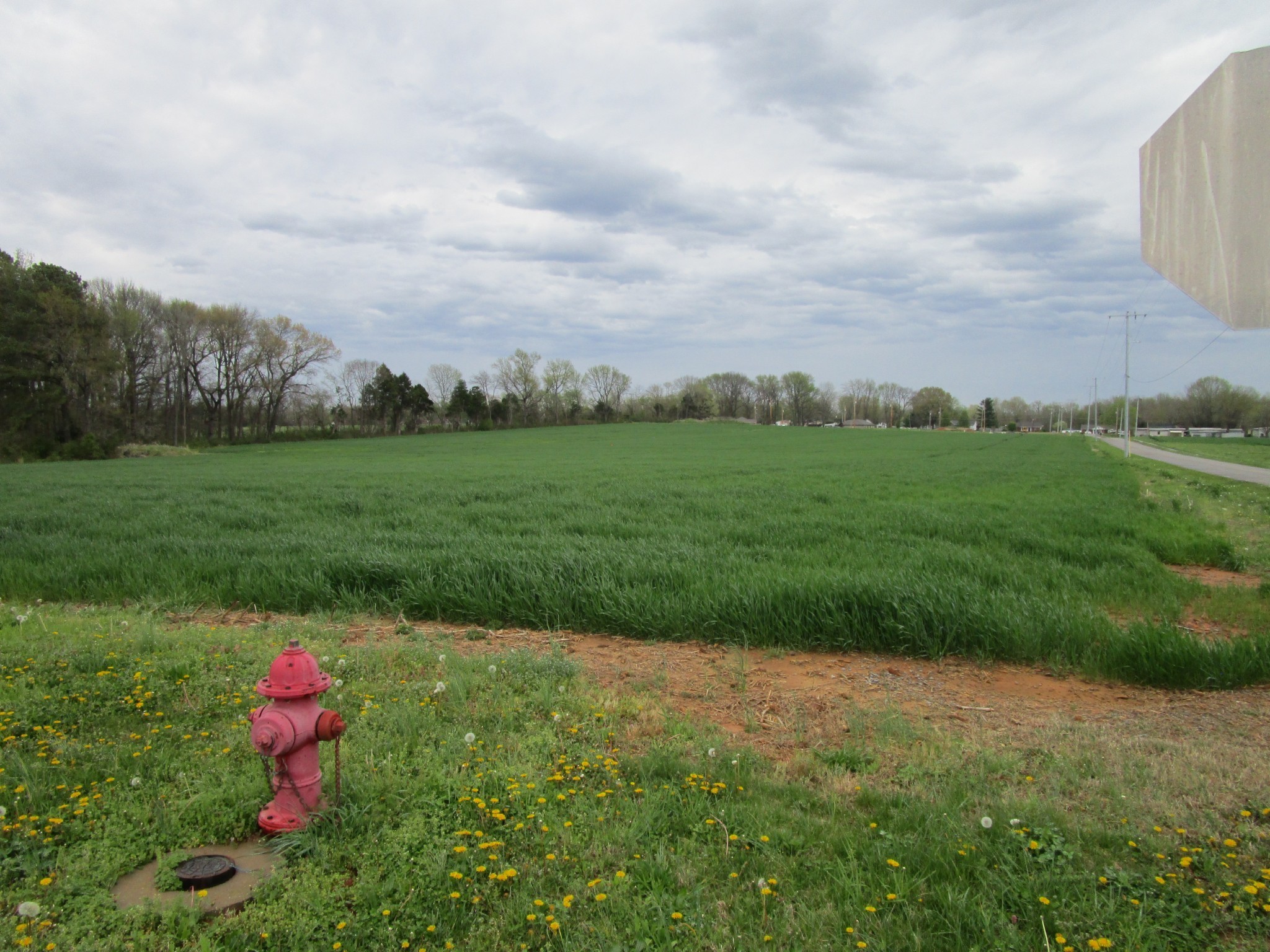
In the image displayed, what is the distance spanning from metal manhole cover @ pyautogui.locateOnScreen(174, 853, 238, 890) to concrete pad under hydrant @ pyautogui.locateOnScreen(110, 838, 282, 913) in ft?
0.06

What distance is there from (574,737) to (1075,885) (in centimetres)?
242

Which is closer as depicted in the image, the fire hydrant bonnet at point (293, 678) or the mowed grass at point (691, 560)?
the fire hydrant bonnet at point (293, 678)

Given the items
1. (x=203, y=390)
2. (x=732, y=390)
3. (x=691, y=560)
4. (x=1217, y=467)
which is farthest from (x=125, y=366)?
(x=732, y=390)

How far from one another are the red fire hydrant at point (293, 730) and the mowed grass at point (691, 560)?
3638mm

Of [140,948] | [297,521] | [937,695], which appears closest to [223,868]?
[140,948]

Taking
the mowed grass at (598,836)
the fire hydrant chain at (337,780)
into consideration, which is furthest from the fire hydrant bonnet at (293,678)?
the mowed grass at (598,836)

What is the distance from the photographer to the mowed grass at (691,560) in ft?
19.6

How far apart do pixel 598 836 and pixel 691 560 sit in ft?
17.5

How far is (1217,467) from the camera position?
31.5 metres

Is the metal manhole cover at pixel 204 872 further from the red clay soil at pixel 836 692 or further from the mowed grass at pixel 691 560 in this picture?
the mowed grass at pixel 691 560

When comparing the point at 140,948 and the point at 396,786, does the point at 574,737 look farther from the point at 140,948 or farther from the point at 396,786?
the point at 140,948

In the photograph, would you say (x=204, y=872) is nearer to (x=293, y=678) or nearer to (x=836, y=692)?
(x=293, y=678)

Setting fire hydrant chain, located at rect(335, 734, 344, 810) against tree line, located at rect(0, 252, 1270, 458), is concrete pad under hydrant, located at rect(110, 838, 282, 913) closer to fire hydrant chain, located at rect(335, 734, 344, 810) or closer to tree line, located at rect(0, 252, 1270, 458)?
fire hydrant chain, located at rect(335, 734, 344, 810)

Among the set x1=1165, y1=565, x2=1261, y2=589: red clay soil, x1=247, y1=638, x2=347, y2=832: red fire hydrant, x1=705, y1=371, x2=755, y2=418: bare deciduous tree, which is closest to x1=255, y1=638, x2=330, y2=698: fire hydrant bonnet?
x1=247, y1=638, x2=347, y2=832: red fire hydrant
